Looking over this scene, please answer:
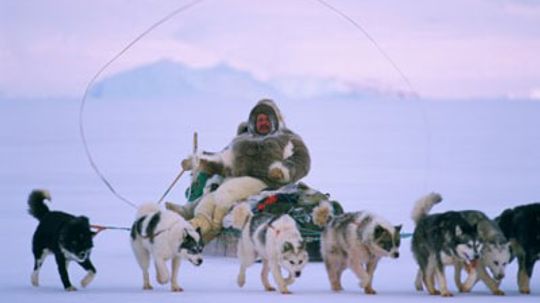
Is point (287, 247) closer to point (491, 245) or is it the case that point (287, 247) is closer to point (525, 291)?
point (491, 245)

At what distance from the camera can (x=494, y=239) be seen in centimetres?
1104

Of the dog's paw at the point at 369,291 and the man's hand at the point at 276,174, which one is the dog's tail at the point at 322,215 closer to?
the man's hand at the point at 276,174

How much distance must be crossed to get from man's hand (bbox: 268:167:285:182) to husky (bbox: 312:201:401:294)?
6.99 feet

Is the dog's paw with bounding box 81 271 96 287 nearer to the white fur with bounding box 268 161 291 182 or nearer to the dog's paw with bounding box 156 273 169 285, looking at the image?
the dog's paw with bounding box 156 273 169 285

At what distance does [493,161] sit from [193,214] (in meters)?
13.9

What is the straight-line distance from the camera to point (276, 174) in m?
13.7

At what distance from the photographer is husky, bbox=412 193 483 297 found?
35.7 ft

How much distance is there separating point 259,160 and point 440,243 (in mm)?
3114

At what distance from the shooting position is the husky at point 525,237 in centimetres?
1133

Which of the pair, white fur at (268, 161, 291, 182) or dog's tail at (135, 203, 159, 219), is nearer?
dog's tail at (135, 203, 159, 219)

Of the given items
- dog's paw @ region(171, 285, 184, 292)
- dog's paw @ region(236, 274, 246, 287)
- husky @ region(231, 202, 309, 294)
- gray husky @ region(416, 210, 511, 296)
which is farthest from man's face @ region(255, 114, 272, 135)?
gray husky @ region(416, 210, 511, 296)

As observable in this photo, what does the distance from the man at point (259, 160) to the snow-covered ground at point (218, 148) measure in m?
0.64

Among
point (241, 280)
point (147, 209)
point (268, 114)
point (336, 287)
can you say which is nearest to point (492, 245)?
point (336, 287)

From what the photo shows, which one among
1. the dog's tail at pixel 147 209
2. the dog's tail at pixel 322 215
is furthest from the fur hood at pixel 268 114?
the dog's tail at pixel 147 209
